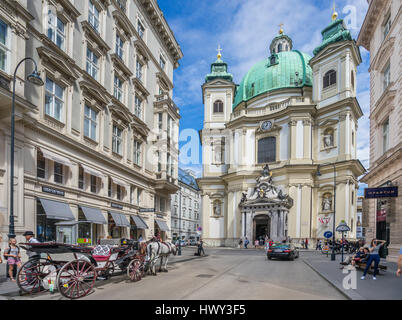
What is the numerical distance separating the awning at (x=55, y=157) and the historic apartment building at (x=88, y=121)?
0.08 metres

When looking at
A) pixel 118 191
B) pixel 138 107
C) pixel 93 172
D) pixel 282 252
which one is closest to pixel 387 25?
pixel 282 252

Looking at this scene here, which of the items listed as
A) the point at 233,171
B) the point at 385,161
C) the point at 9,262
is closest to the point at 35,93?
the point at 9,262

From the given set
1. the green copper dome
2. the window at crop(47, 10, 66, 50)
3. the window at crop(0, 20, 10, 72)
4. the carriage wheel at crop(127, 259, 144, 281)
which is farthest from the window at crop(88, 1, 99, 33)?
the green copper dome

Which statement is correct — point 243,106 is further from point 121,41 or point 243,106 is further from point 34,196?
point 34,196

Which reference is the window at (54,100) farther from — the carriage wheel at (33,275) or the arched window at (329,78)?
the arched window at (329,78)

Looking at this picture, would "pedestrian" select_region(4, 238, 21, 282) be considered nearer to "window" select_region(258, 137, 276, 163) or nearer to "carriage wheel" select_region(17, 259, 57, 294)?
"carriage wheel" select_region(17, 259, 57, 294)

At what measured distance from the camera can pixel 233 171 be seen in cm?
5238

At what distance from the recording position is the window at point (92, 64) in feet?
74.4

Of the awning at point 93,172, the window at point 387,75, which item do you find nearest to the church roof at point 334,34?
the window at point 387,75

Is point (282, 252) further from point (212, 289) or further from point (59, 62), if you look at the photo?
point (59, 62)

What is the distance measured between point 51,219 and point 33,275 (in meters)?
10.1

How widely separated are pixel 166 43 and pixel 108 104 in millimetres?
15599

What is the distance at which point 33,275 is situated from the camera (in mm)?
8930
